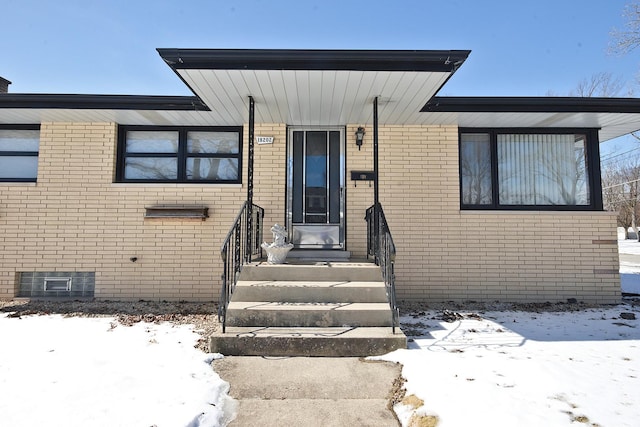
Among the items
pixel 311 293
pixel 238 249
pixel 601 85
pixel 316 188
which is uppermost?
pixel 601 85

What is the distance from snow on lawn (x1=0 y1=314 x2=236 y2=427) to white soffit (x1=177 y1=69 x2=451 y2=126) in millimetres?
2928

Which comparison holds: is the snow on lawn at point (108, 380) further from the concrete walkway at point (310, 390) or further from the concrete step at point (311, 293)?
the concrete step at point (311, 293)

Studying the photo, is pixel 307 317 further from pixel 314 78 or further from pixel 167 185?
pixel 167 185

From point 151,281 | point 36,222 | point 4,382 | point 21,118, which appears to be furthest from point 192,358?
point 21,118

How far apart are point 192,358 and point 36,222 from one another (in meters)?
4.36

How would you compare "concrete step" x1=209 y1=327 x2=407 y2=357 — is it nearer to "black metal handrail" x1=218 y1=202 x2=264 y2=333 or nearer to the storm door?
"black metal handrail" x1=218 y1=202 x2=264 y2=333

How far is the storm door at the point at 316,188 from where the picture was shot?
19.5 feet

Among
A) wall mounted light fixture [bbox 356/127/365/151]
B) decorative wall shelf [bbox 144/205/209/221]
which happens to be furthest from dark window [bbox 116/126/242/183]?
wall mounted light fixture [bbox 356/127/365/151]

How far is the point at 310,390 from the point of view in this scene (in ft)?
9.27

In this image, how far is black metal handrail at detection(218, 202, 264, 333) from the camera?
146 inches

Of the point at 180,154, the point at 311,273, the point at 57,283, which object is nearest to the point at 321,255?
the point at 311,273


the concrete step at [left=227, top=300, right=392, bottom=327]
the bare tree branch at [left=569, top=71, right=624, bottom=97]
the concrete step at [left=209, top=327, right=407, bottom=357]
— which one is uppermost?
the bare tree branch at [left=569, top=71, right=624, bottom=97]

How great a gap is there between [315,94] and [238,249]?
2191 millimetres

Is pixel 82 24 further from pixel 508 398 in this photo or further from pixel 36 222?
pixel 508 398
